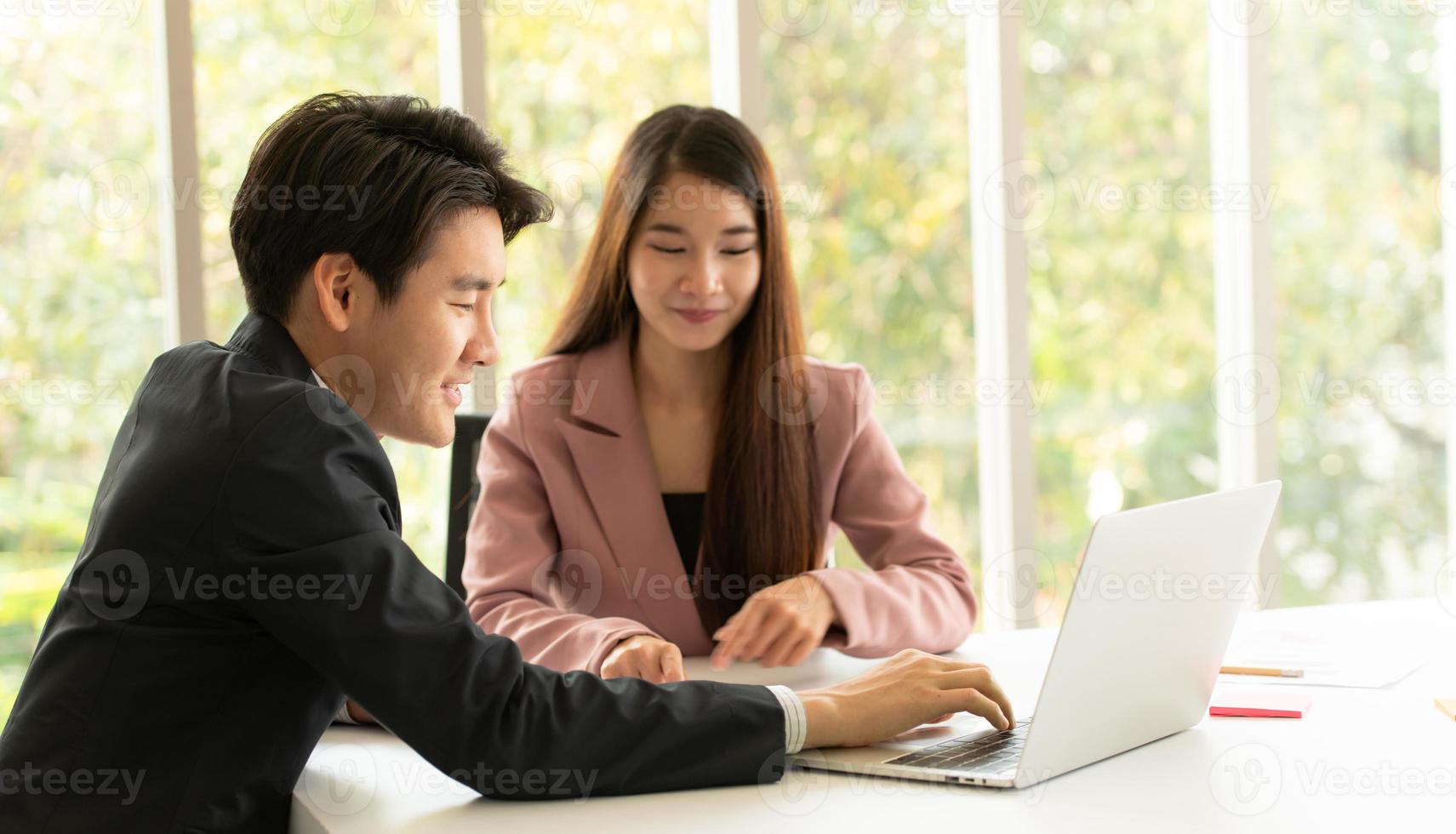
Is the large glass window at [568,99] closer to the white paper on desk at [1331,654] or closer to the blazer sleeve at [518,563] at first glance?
the blazer sleeve at [518,563]

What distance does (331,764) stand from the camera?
1303 mm

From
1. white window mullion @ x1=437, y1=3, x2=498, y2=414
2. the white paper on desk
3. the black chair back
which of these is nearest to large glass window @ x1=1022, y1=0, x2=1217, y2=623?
white window mullion @ x1=437, y1=3, x2=498, y2=414

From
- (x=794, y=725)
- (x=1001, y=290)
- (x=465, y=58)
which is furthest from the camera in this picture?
(x=1001, y=290)

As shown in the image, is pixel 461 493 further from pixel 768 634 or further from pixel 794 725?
pixel 794 725

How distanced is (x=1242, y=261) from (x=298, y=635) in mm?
3215

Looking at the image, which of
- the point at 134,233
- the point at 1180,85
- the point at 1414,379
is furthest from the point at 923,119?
the point at 134,233

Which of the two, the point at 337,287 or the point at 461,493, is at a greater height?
the point at 337,287

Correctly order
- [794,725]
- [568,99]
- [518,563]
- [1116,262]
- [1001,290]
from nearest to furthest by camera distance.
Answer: [794,725] < [518,563] < [568,99] < [1001,290] < [1116,262]

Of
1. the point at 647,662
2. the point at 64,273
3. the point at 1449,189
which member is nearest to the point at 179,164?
the point at 64,273

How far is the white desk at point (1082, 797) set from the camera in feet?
3.45

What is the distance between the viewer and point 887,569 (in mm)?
1935

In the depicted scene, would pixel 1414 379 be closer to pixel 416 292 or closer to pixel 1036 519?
pixel 1036 519

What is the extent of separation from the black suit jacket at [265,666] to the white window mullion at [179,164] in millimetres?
1718

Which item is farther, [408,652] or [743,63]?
[743,63]
